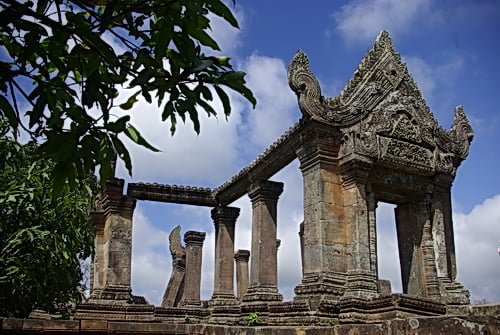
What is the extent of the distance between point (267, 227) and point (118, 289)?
4414 millimetres

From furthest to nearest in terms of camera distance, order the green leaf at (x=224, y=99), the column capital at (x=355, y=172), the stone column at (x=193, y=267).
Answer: the stone column at (x=193, y=267) → the column capital at (x=355, y=172) → the green leaf at (x=224, y=99)

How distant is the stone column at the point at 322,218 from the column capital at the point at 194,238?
810cm

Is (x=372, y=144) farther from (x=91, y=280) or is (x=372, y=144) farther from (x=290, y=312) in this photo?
(x=91, y=280)

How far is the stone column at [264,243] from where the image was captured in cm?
1322

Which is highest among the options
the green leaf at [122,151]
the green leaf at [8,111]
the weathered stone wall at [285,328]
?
the green leaf at [8,111]

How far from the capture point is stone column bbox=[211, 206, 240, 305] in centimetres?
1611

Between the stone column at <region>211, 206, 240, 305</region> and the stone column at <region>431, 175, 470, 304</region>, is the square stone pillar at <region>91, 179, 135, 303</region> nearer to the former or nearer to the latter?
the stone column at <region>211, 206, 240, 305</region>

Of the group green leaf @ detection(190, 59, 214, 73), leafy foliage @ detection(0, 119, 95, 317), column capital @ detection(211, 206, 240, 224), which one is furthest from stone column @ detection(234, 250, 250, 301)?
green leaf @ detection(190, 59, 214, 73)

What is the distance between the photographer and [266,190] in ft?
45.9

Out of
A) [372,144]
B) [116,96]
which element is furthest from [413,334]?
[372,144]

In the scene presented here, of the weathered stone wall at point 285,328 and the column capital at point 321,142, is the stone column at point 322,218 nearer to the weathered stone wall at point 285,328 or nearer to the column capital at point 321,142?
the column capital at point 321,142

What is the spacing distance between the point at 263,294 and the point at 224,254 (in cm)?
355

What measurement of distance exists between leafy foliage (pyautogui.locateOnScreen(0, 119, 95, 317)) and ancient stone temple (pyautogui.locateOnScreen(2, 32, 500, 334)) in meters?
3.02

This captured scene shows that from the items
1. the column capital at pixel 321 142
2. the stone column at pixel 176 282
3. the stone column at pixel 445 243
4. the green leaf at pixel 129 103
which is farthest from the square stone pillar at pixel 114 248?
the green leaf at pixel 129 103
